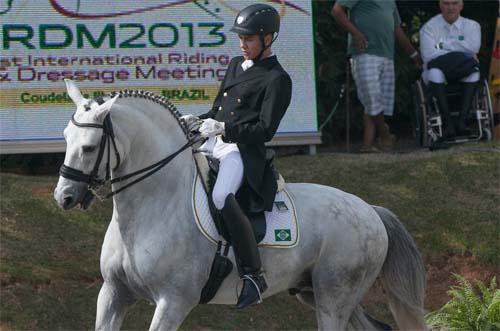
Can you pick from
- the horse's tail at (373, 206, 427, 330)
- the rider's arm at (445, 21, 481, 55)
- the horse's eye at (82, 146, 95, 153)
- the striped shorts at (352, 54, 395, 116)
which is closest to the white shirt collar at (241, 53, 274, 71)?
the horse's eye at (82, 146, 95, 153)

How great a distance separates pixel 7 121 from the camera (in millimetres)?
11820

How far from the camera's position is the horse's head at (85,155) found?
7.20 meters

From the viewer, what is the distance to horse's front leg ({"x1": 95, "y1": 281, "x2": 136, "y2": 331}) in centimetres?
759

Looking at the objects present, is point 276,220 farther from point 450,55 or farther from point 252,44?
point 450,55

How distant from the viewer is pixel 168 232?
7652 mm

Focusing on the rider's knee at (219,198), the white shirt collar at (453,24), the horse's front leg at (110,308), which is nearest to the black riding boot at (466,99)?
the white shirt collar at (453,24)

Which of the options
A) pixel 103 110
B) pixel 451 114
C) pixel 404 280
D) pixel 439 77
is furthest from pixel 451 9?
pixel 103 110

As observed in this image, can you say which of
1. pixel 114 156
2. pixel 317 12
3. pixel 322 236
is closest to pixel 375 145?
pixel 317 12

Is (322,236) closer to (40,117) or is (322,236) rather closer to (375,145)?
(40,117)

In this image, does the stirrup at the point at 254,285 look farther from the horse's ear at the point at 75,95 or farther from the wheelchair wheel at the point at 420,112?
the wheelchair wheel at the point at 420,112

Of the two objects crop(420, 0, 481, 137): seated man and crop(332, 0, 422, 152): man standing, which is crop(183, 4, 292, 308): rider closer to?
crop(332, 0, 422, 152): man standing

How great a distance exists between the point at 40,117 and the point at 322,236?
15.0 ft

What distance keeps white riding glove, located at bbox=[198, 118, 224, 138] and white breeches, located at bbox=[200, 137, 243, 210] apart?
0.86 ft

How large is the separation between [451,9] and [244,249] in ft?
21.9
